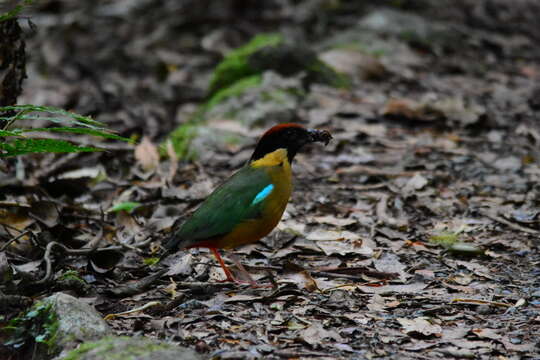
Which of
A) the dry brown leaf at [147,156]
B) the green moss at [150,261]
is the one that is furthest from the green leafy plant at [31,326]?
the dry brown leaf at [147,156]

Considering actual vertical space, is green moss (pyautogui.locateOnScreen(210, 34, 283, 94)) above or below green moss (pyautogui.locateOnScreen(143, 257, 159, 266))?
above

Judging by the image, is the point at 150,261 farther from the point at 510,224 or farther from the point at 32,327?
the point at 510,224

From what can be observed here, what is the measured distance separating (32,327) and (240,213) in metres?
1.35

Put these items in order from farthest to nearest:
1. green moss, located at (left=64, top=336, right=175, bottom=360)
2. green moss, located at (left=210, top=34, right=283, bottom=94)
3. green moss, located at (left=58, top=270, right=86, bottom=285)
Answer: green moss, located at (left=210, top=34, right=283, bottom=94), green moss, located at (left=58, top=270, right=86, bottom=285), green moss, located at (left=64, top=336, right=175, bottom=360)

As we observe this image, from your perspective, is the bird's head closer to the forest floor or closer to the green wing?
the green wing

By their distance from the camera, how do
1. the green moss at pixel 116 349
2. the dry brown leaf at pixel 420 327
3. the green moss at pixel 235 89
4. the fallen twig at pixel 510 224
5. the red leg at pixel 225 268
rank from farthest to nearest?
the green moss at pixel 235 89 < the fallen twig at pixel 510 224 < the red leg at pixel 225 268 < the dry brown leaf at pixel 420 327 < the green moss at pixel 116 349

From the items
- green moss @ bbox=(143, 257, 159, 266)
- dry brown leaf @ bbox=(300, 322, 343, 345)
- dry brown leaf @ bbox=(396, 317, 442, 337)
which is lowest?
dry brown leaf @ bbox=(396, 317, 442, 337)

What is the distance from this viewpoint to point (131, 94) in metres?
8.94

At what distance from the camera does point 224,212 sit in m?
4.16

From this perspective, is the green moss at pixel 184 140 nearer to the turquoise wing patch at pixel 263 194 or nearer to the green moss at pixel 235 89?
the green moss at pixel 235 89

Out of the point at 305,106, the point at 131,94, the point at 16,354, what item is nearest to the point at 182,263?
the point at 16,354

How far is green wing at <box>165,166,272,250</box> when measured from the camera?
407 cm

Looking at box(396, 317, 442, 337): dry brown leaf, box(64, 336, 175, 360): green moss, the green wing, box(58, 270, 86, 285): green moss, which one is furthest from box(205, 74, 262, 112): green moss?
box(64, 336, 175, 360): green moss

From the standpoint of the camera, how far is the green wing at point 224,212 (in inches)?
160
